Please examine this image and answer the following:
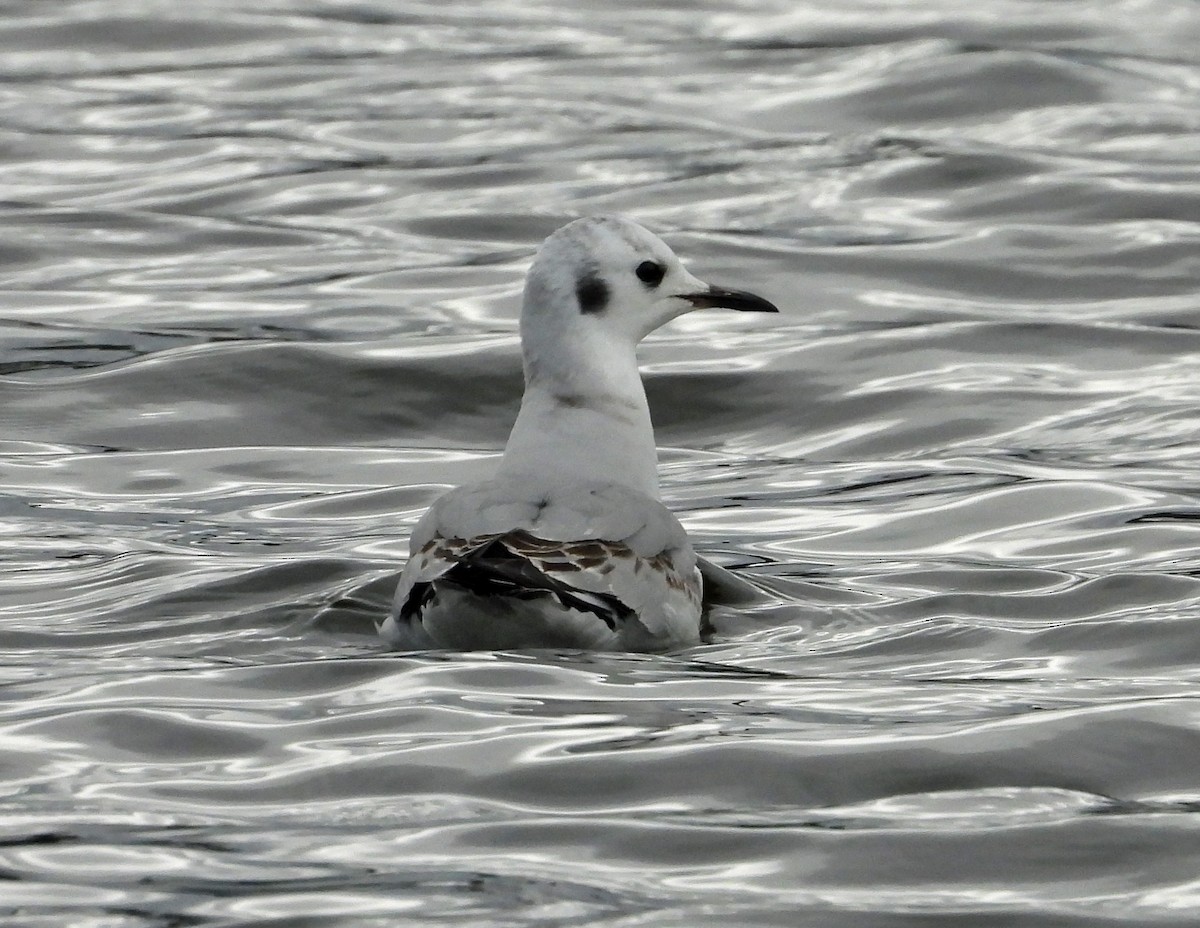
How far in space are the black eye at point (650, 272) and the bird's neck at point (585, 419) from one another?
25 centimetres

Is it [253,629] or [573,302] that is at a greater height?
[573,302]

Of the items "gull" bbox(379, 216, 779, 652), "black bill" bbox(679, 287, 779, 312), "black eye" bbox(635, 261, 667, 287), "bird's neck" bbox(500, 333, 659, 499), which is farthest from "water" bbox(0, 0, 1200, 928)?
"black eye" bbox(635, 261, 667, 287)

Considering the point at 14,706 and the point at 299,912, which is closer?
the point at 299,912

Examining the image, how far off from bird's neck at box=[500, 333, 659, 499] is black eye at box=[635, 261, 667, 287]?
10.0 inches

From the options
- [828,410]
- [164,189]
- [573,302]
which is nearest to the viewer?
[573,302]

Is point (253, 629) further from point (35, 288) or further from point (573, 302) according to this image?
point (35, 288)

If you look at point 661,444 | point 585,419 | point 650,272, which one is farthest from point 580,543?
point 661,444

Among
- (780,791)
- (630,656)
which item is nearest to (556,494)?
(630,656)

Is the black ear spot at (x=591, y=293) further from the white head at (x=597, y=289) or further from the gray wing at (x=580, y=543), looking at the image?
the gray wing at (x=580, y=543)

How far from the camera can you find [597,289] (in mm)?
8352

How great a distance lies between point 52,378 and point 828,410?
3.58 meters

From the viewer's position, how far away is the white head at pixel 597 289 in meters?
8.27

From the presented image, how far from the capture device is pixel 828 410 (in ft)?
37.8

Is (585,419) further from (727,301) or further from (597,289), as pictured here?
(727,301)
